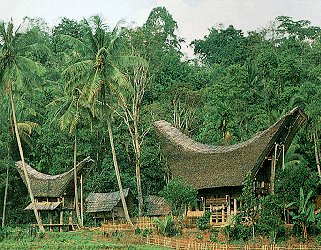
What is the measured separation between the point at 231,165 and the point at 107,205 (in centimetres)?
1369

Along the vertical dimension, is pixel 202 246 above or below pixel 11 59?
below

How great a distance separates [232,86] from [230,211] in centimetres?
1376

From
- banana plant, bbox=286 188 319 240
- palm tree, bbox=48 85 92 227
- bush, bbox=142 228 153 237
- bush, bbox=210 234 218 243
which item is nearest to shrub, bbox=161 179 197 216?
bush, bbox=142 228 153 237

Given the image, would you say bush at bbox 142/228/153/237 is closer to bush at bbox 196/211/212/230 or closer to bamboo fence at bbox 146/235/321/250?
bamboo fence at bbox 146/235/321/250

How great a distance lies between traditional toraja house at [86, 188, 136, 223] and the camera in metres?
45.2

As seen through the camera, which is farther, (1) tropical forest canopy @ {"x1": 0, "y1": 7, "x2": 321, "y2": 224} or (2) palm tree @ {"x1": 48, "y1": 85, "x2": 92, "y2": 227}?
(2) palm tree @ {"x1": 48, "y1": 85, "x2": 92, "y2": 227}

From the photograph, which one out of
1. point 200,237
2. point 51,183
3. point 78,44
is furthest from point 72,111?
point 200,237

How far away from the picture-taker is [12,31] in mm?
35875

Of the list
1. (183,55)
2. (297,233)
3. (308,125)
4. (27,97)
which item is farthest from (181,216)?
(183,55)

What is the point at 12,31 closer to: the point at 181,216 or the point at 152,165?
the point at 181,216

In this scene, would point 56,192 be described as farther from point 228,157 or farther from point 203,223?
point 228,157

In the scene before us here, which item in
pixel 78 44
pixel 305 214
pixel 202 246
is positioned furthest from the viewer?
pixel 78 44

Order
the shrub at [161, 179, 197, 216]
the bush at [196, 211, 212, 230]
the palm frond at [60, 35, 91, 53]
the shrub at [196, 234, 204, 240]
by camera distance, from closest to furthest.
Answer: the shrub at [196, 234, 204, 240] < the bush at [196, 211, 212, 230] < the shrub at [161, 179, 197, 216] < the palm frond at [60, 35, 91, 53]

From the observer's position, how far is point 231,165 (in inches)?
1371
